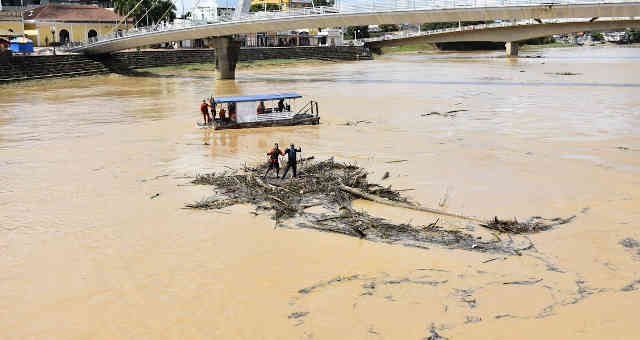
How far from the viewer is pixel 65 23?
227 ft

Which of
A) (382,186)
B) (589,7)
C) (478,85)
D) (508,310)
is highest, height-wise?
(589,7)

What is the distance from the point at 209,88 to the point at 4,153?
80.2ft

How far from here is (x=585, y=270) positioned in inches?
365

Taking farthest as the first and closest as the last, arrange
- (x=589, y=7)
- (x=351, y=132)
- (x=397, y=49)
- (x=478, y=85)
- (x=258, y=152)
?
(x=397, y=49) < (x=478, y=85) < (x=589, y=7) < (x=351, y=132) < (x=258, y=152)

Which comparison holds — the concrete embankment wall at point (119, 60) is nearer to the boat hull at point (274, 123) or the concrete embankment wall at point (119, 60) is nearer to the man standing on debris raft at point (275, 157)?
the boat hull at point (274, 123)

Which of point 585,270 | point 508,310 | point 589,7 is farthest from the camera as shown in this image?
point 589,7

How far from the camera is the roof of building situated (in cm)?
6944

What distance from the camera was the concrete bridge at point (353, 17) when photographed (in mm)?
33469

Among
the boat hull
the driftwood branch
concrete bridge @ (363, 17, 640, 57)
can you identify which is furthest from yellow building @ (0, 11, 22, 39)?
the driftwood branch

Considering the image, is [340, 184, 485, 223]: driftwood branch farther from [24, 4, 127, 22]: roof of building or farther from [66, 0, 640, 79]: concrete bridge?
[24, 4, 127, 22]: roof of building

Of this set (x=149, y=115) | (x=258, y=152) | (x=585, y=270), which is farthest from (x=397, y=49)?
(x=585, y=270)

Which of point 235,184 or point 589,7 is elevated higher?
point 589,7

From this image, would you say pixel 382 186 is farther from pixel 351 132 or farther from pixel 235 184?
pixel 351 132

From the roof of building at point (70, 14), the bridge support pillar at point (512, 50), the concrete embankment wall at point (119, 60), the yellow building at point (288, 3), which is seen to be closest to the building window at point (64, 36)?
the roof of building at point (70, 14)
